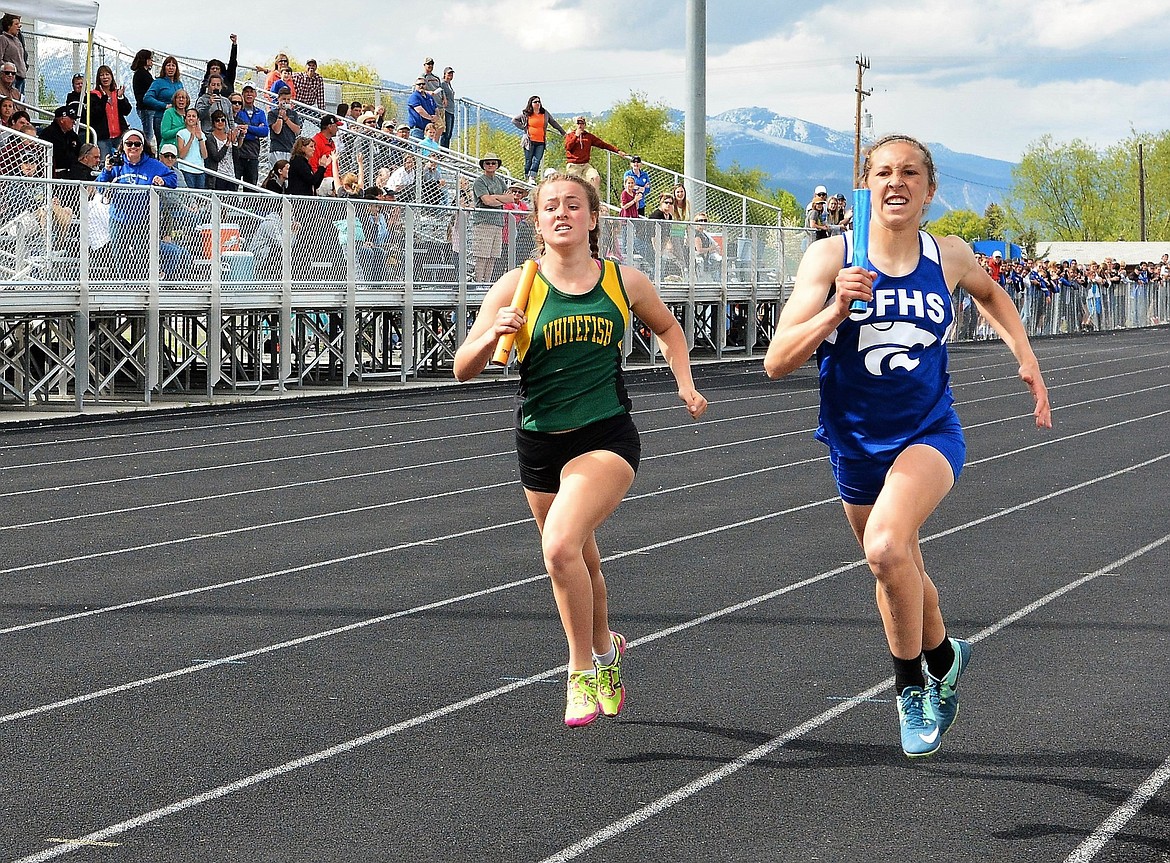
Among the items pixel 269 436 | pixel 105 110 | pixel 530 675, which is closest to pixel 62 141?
pixel 105 110

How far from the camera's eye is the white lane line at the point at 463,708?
15.3 ft

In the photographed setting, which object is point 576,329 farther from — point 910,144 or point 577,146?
point 577,146

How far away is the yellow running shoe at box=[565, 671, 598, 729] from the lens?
18.6 ft

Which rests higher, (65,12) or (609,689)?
(65,12)

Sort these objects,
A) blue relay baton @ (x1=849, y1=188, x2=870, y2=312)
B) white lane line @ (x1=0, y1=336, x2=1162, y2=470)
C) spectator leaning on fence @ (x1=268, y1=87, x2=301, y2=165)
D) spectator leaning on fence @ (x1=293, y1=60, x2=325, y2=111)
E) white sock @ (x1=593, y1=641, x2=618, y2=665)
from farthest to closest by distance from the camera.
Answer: spectator leaning on fence @ (x1=293, y1=60, x2=325, y2=111), spectator leaning on fence @ (x1=268, y1=87, x2=301, y2=165), white lane line @ (x1=0, y1=336, x2=1162, y2=470), white sock @ (x1=593, y1=641, x2=618, y2=665), blue relay baton @ (x1=849, y1=188, x2=870, y2=312)

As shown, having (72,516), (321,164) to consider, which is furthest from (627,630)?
(321,164)

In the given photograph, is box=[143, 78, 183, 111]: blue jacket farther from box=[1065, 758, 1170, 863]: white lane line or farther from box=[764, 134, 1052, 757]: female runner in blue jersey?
box=[1065, 758, 1170, 863]: white lane line

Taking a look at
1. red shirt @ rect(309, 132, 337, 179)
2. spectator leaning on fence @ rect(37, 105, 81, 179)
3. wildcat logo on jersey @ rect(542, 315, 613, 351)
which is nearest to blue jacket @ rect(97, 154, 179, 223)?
spectator leaning on fence @ rect(37, 105, 81, 179)

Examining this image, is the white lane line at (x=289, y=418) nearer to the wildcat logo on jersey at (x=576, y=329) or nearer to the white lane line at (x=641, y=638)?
the white lane line at (x=641, y=638)

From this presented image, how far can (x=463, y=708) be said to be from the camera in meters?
6.15

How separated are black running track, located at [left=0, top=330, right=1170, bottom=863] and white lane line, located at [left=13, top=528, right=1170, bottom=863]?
15 mm

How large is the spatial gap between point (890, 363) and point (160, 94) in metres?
18.6

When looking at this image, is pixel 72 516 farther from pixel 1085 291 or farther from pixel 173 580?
pixel 1085 291

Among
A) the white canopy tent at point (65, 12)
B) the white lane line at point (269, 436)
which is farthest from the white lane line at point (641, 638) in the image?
the white canopy tent at point (65, 12)
